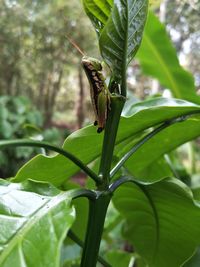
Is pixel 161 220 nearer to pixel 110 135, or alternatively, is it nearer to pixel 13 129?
pixel 110 135

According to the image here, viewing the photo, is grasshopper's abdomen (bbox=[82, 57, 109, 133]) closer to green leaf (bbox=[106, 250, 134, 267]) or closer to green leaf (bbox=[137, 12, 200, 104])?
green leaf (bbox=[106, 250, 134, 267])

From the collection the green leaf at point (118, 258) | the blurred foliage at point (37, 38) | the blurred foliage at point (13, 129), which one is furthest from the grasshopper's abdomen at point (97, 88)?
the blurred foliage at point (37, 38)

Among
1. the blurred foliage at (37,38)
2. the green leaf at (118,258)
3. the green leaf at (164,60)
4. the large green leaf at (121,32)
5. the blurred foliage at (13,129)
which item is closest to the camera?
the large green leaf at (121,32)

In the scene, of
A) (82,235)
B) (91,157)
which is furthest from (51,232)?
(82,235)

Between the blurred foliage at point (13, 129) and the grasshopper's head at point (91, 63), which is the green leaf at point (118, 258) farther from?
the blurred foliage at point (13, 129)

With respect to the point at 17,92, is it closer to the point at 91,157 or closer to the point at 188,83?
the point at 188,83

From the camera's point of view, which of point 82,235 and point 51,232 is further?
point 82,235
